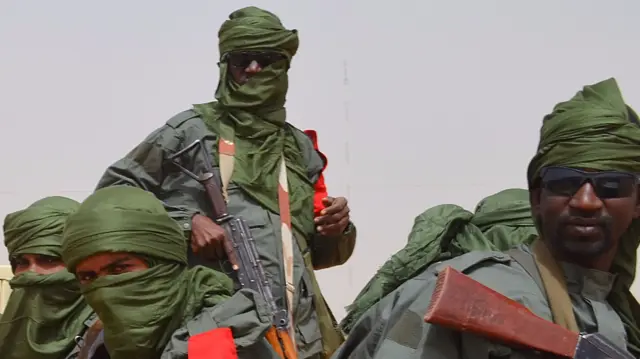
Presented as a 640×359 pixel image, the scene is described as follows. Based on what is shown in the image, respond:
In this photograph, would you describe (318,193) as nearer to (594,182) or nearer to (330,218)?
(330,218)

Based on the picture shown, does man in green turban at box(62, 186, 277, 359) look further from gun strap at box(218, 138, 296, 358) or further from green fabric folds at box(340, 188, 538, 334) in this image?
gun strap at box(218, 138, 296, 358)

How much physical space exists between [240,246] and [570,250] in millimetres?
956

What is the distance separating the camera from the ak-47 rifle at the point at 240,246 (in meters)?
2.12

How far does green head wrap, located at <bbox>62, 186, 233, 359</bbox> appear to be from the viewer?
157 cm

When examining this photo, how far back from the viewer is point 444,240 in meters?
1.68

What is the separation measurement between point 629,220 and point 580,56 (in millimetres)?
2211

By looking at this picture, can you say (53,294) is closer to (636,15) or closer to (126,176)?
(126,176)

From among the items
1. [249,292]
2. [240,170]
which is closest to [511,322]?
[249,292]

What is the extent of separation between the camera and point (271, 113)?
2373 mm

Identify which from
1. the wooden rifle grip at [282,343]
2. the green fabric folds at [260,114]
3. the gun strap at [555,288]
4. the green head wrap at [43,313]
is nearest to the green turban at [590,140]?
the gun strap at [555,288]

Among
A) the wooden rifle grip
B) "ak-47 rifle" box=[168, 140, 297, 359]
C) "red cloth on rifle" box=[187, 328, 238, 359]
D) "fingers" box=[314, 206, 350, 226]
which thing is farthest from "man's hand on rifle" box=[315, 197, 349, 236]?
"red cloth on rifle" box=[187, 328, 238, 359]

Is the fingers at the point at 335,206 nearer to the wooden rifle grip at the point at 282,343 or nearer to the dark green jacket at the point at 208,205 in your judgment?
the dark green jacket at the point at 208,205

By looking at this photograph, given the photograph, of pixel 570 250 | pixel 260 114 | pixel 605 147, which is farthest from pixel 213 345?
pixel 260 114

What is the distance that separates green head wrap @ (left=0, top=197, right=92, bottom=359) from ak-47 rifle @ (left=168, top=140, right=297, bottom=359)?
1.15ft
